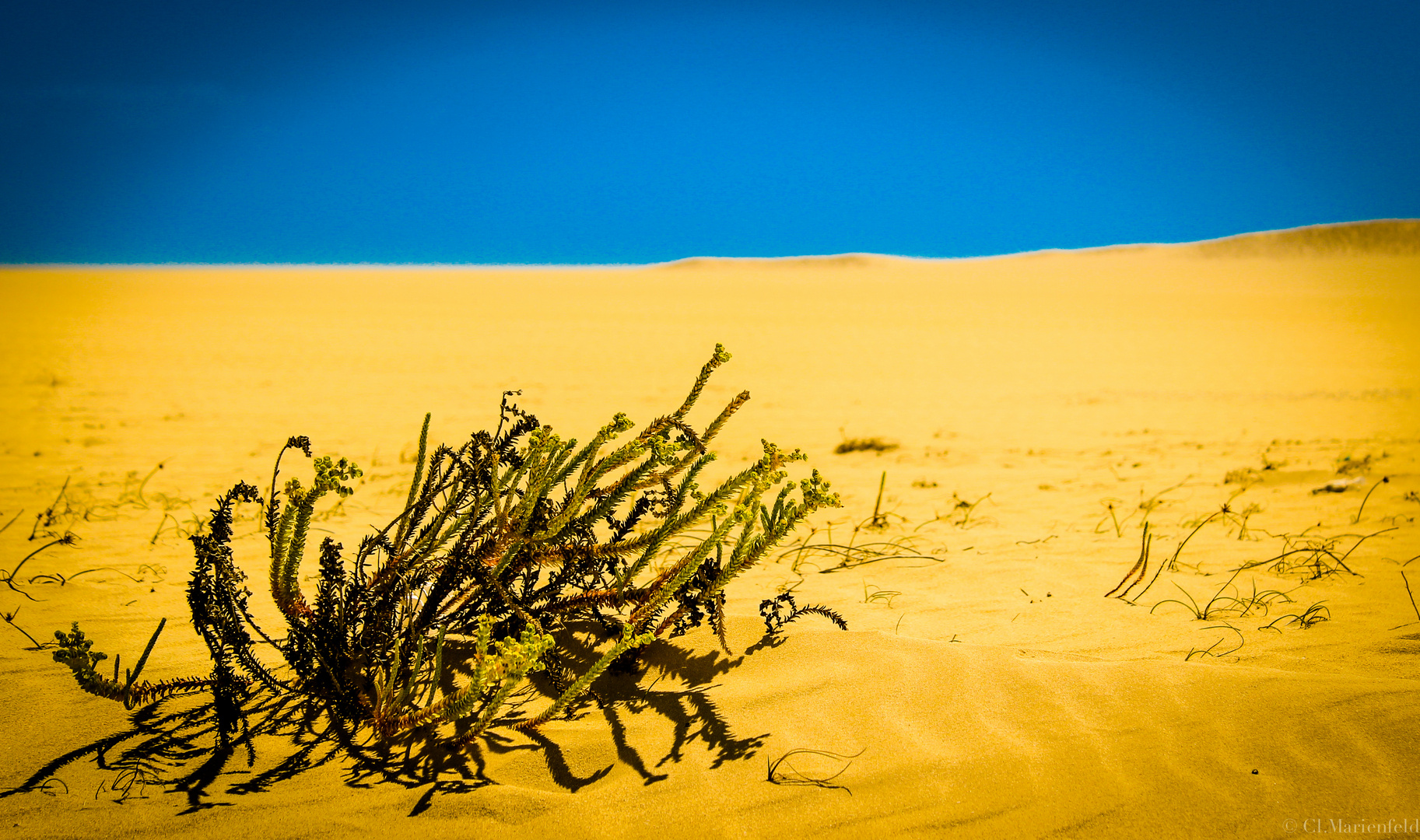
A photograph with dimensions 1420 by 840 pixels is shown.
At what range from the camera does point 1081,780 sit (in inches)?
76.3

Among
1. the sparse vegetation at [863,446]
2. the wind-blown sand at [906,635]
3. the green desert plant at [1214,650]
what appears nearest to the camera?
the wind-blown sand at [906,635]

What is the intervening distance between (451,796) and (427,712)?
0.76ft

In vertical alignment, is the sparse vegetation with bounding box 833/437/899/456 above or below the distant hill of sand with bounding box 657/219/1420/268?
below

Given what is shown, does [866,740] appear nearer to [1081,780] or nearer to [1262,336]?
[1081,780]

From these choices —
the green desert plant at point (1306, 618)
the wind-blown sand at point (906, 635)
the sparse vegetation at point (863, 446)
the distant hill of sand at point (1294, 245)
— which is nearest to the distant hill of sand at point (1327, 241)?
the distant hill of sand at point (1294, 245)

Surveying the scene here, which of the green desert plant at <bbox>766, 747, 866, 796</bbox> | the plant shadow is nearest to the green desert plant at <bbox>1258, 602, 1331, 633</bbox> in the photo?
the green desert plant at <bbox>766, 747, 866, 796</bbox>

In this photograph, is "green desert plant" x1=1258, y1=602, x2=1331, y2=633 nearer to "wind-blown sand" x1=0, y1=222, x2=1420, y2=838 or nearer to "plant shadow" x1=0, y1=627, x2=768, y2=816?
"wind-blown sand" x1=0, y1=222, x2=1420, y2=838

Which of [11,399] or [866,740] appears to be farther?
[11,399]

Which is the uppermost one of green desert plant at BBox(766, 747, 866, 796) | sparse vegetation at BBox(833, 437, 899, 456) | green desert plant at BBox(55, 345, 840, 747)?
sparse vegetation at BBox(833, 437, 899, 456)

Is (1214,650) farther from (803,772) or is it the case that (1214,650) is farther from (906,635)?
(803,772)

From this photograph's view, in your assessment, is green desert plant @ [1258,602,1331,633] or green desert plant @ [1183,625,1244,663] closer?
green desert plant @ [1183,625,1244,663]

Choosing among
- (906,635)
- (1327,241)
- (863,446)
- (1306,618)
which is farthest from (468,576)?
(1327,241)

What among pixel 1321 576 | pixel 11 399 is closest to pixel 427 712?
pixel 1321 576

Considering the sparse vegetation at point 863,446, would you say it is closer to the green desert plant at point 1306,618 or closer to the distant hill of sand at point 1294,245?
the green desert plant at point 1306,618
